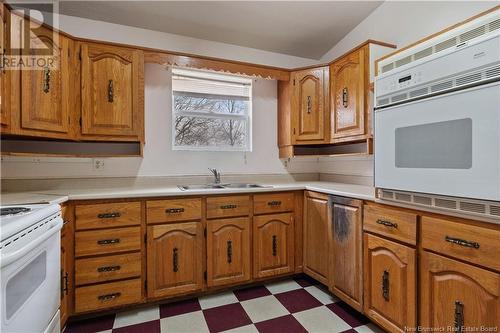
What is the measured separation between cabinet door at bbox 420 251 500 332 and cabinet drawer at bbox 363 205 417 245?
0.12 meters

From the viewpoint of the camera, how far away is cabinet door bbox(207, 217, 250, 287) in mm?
2086

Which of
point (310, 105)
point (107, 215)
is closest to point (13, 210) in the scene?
point (107, 215)

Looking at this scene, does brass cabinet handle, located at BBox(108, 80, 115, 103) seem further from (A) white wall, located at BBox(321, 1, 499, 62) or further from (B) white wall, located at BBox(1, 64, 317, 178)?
(A) white wall, located at BBox(321, 1, 499, 62)

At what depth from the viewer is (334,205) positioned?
2.01 m

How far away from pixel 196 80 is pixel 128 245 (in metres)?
1.71

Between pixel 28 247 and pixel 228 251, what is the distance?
1368 mm

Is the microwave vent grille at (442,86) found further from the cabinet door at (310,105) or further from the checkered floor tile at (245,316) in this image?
the checkered floor tile at (245,316)

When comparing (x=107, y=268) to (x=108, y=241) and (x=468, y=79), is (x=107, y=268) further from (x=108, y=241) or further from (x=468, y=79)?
(x=468, y=79)

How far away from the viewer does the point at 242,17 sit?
7.75 ft

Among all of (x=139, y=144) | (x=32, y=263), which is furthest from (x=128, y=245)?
(x=139, y=144)

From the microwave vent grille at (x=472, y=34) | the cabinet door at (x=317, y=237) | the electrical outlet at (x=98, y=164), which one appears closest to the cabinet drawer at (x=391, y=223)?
the cabinet door at (x=317, y=237)

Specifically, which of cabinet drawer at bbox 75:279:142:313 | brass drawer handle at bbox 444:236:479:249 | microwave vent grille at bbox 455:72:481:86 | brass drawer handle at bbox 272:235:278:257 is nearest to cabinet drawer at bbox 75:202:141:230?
cabinet drawer at bbox 75:279:142:313

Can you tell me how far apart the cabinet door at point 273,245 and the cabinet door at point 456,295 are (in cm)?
113

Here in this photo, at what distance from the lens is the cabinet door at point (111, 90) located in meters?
2.02
